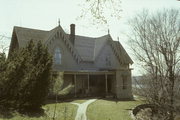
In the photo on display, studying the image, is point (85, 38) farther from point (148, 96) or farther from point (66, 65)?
point (148, 96)

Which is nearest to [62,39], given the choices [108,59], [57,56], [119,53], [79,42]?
[57,56]

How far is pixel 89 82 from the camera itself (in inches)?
1244

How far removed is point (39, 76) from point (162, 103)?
9766mm

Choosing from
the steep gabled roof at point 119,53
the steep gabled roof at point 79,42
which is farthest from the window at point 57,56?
the steep gabled roof at point 119,53

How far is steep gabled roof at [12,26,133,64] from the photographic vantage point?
91.5 feet

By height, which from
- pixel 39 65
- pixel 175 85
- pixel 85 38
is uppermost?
pixel 85 38

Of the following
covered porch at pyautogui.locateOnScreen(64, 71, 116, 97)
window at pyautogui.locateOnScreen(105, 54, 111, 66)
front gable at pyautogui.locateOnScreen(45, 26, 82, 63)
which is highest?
front gable at pyautogui.locateOnScreen(45, 26, 82, 63)

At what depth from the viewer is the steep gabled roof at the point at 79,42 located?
2789cm

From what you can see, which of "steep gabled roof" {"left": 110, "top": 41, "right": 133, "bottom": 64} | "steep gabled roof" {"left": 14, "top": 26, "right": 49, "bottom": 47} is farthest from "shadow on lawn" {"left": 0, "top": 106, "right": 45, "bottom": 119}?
"steep gabled roof" {"left": 110, "top": 41, "right": 133, "bottom": 64}

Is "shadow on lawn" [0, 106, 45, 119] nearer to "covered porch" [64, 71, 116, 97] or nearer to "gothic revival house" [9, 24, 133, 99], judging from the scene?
"gothic revival house" [9, 24, 133, 99]

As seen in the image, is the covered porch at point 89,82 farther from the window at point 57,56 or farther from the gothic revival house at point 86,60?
the window at point 57,56

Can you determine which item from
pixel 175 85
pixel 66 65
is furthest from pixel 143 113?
pixel 66 65

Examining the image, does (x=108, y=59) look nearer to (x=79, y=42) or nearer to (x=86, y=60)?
(x=86, y=60)

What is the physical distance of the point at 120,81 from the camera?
31000 millimetres
